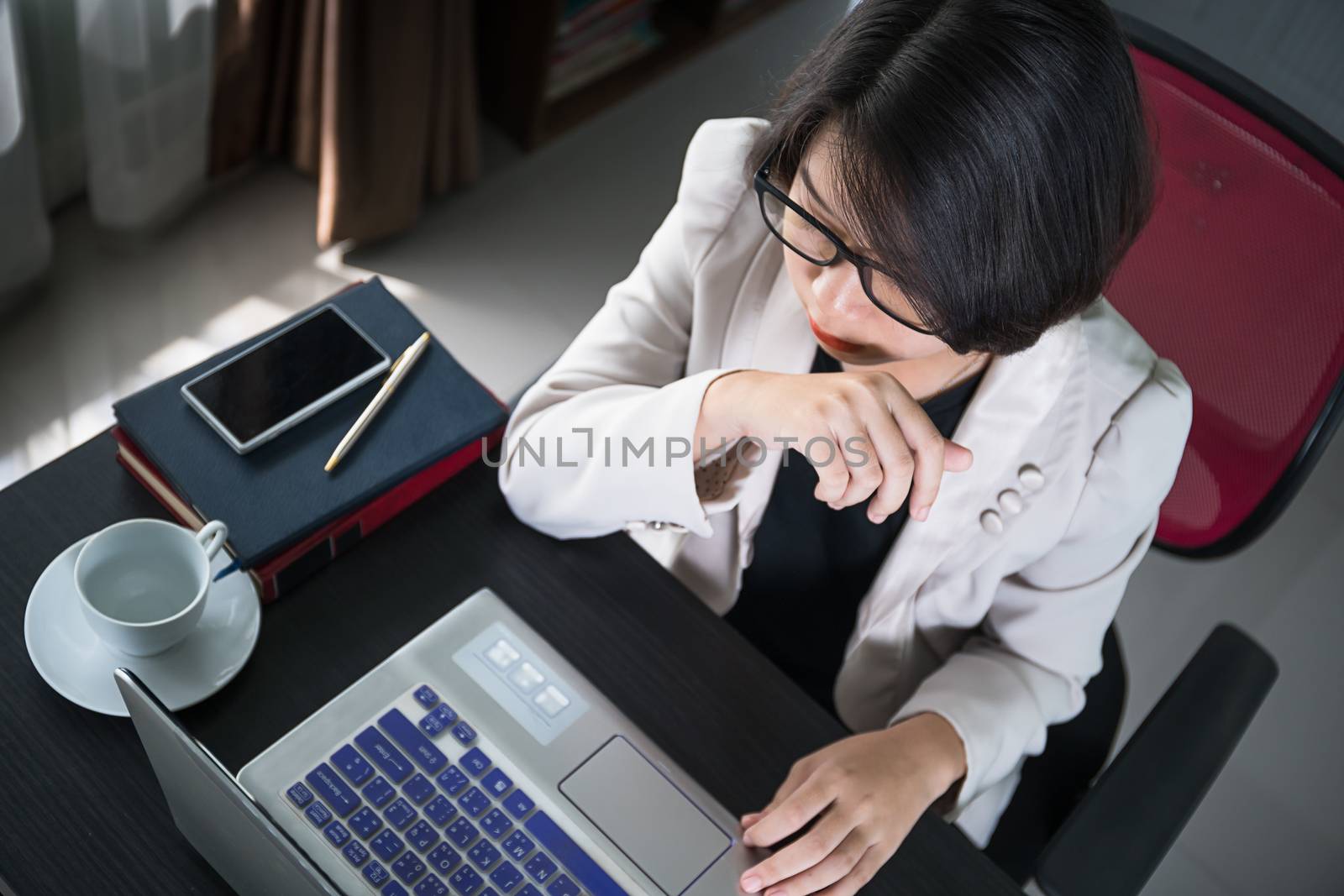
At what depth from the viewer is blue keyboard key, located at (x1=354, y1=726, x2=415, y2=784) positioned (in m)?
0.84

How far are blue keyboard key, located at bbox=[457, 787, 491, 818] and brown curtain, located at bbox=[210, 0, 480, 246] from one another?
1.44 meters

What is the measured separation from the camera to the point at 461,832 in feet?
2.71

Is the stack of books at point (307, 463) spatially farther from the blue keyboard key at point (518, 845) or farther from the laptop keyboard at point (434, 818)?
the blue keyboard key at point (518, 845)

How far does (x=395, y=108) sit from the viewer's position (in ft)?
6.81

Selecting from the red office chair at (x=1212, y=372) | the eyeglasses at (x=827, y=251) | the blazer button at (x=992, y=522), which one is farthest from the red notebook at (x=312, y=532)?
the red office chair at (x=1212, y=372)

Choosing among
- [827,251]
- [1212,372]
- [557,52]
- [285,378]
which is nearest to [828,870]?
[827,251]

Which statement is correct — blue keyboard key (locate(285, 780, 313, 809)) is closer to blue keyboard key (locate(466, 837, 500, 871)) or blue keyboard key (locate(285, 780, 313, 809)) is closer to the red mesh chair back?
blue keyboard key (locate(466, 837, 500, 871))

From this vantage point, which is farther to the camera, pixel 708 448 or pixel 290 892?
pixel 708 448

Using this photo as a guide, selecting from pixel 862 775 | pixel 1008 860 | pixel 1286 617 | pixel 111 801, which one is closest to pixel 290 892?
pixel 111 801

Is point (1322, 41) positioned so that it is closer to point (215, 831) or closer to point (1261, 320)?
→ point (1261, 320)

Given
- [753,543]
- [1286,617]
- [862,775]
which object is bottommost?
[1286,617]

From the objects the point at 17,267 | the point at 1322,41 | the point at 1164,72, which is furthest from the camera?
the point at 1322,41

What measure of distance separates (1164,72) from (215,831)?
100 cm

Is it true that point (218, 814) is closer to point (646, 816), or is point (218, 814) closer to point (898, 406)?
point (646, 816)
